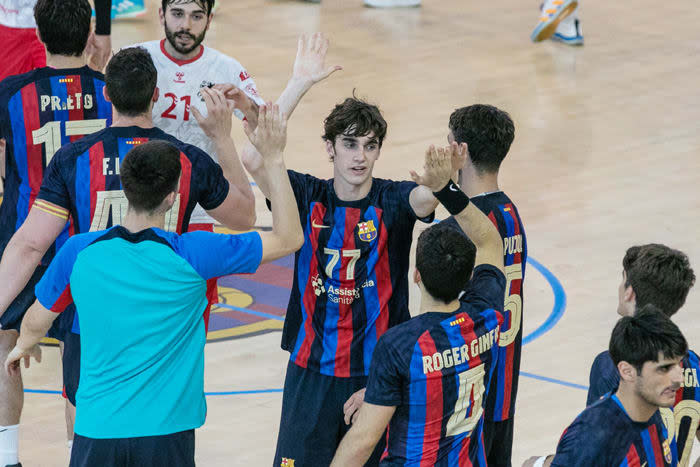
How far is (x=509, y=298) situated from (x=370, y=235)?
71 cm

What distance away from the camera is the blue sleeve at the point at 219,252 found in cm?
486

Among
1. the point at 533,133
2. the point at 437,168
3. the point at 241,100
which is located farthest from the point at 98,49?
the point at 533,133

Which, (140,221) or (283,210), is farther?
(283,210)

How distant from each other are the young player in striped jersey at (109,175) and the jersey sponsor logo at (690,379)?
7.79 ft

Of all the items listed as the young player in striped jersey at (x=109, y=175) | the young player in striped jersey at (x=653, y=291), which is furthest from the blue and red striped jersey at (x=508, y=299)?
the young player in striped jersey at (x=109, y=175)

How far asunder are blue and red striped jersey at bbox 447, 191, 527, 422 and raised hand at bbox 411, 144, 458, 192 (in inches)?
22.7

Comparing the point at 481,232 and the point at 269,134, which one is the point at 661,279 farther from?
the point at 269,134

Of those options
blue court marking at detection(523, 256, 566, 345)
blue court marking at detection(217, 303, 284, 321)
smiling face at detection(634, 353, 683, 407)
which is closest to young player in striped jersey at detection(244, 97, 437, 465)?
smiling face at detection(634, 353, 683, 407)

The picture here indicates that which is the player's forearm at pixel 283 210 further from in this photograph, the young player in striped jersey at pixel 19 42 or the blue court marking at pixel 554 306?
the young player in striped jersey at pixel 19 42

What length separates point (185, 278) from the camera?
482cm

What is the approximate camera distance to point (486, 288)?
5043mm

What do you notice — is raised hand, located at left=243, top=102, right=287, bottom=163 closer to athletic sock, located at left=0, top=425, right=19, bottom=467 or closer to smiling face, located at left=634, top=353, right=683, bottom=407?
smiling face, located at left=634, top=353, right=683, bottom=407

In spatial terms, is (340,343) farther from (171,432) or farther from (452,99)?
(452,99)

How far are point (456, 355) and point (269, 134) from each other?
3.99ft
